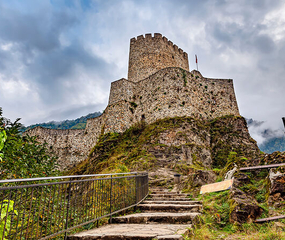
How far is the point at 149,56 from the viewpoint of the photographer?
70.0 ft

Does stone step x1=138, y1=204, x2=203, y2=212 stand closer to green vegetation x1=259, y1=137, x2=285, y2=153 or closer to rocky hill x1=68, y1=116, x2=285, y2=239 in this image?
rocky hill x1=68, y1=116, x2=285, y2=239


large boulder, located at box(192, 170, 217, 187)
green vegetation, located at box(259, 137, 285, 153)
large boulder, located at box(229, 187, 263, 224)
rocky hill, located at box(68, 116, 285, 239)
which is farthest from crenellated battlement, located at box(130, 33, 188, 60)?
green vegetation, located at box(259, 137, 285, 153)

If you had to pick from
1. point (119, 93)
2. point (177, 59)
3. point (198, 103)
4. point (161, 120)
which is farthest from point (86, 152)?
point (177, 59)

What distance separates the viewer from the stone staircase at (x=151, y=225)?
10.1 ft

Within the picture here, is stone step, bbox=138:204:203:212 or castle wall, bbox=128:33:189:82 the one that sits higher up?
castle wall, bbox=128:33:189:82

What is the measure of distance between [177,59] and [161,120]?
11794mm

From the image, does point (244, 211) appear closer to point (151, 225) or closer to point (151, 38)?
point (151, 225)

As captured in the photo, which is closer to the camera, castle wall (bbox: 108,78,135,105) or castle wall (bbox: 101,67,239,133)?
castle wall (bbox: 101,67,239,133)

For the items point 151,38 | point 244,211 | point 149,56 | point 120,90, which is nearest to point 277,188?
point 244,211

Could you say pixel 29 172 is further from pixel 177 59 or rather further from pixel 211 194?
pixel 177 59

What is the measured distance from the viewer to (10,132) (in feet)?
13.9

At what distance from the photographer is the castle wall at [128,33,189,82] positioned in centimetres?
2089

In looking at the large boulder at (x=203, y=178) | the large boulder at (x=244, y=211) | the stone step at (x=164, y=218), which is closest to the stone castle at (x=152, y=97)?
the large boulder at (x=203, y=178)

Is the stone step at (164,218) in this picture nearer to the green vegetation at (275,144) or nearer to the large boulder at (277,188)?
the large boulder at (277,188)
